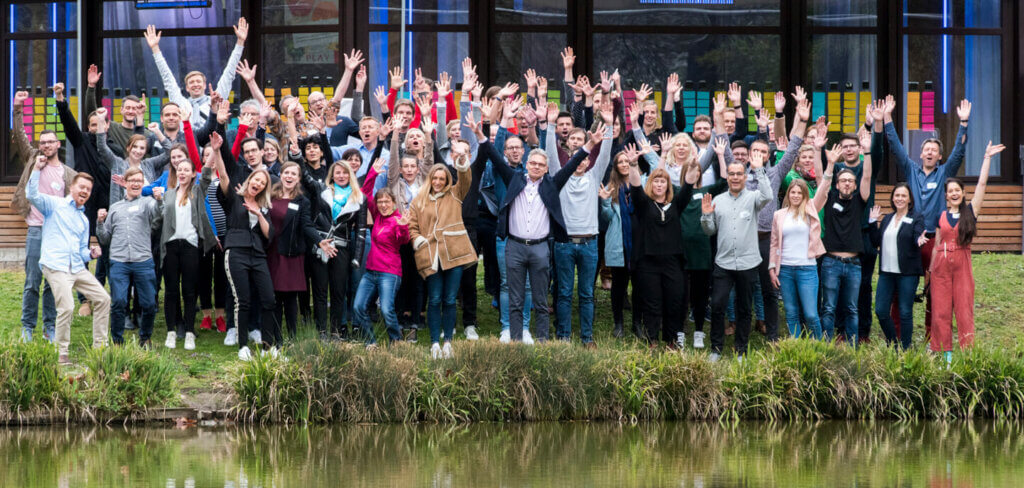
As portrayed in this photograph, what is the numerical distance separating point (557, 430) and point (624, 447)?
0.75m

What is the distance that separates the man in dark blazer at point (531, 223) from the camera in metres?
12.9

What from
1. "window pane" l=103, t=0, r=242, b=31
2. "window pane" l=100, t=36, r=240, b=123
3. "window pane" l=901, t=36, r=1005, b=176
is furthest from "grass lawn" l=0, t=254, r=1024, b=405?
"window pane" l=103, t=0, r=242, b=31

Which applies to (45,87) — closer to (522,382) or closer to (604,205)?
(604,205)

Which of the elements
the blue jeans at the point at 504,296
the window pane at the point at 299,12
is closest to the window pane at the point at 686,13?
the window pane at the point at 299,12

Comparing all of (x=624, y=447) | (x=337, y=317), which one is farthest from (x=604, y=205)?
(x=624, y=447)

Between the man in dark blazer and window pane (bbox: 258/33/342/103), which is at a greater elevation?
window pane (bbox: 258/33/342/103)

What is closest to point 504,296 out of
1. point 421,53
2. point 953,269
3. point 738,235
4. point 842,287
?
point 738,235

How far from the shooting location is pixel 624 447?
34.6 ft

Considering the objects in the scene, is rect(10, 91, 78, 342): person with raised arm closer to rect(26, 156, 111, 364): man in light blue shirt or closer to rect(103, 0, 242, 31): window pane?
rect(26, 156, 111, 364): man in light blue shirt

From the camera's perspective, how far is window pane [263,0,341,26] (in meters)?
18.5

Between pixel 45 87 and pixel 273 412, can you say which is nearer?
pixel 273 412

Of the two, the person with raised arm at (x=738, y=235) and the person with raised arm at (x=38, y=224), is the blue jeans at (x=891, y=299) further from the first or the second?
the person with raised arm at (x=38, y=224)

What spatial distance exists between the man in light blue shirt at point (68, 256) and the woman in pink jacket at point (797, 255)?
5.74m

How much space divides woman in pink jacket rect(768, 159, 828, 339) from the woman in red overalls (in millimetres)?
997
